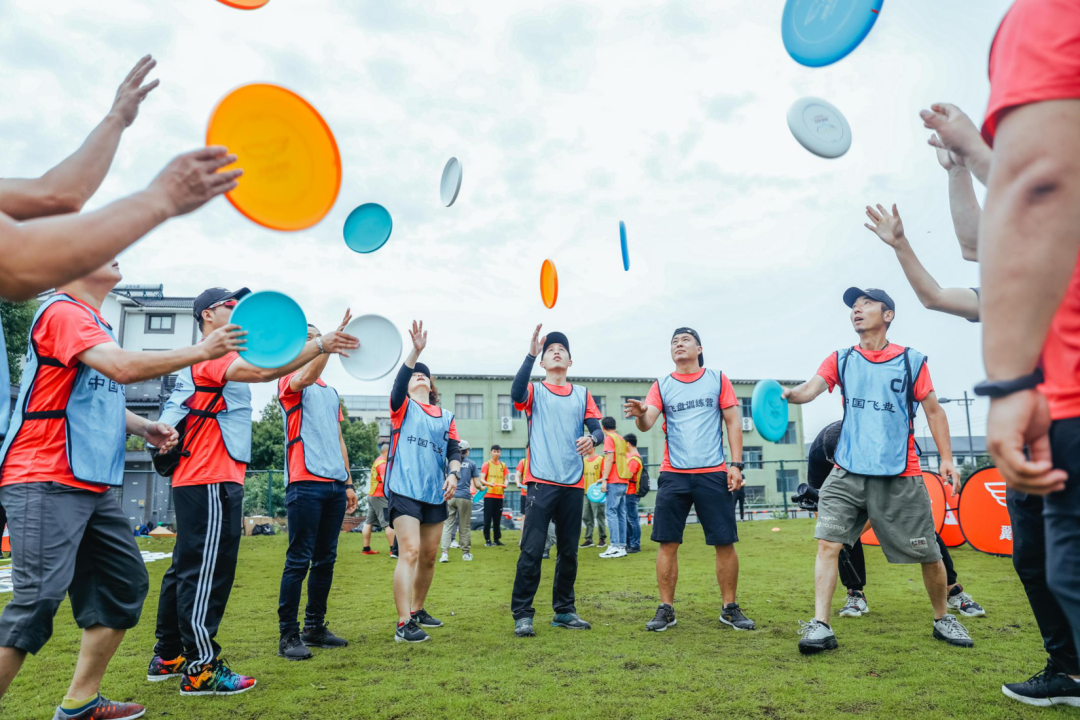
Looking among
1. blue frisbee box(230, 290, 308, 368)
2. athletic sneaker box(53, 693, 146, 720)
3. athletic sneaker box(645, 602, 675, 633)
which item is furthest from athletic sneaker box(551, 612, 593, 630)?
blue frisbee box(230, 290, 308, 368)

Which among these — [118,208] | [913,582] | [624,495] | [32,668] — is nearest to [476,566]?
[624,495]

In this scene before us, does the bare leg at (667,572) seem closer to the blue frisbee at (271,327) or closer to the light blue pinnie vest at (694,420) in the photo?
the light blue pinnie vest at (694,420)

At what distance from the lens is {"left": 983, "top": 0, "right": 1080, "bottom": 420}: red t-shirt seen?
4.23ft

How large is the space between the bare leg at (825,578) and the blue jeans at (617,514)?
7173 mm

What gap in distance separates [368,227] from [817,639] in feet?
13.1

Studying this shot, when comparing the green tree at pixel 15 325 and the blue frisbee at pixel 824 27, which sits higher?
the green tree at pixel 15 325

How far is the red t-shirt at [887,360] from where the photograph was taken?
4.79 meters

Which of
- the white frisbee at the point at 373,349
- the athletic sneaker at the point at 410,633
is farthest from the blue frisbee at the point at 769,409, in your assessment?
the athletic sneaker at the point at 410,633

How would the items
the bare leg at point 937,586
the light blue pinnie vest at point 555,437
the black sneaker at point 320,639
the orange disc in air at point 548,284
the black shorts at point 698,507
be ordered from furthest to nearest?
the orange disc in air at point 548,284
the light blue pinnie vest at point 555,437
the black shorts at point 698,507
the black sneaker at point 320,639
the bare leg at point 937,586

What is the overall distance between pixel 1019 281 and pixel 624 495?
11.1 metres

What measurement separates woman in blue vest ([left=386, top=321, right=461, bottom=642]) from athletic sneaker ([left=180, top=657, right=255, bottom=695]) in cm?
137

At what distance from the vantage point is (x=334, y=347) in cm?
407

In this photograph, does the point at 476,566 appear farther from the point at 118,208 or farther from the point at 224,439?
the point at 118,208

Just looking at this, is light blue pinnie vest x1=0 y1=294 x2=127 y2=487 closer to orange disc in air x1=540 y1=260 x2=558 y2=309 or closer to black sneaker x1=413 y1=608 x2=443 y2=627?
black sneaker x1=413 y1=608 x2=443 y2=627
